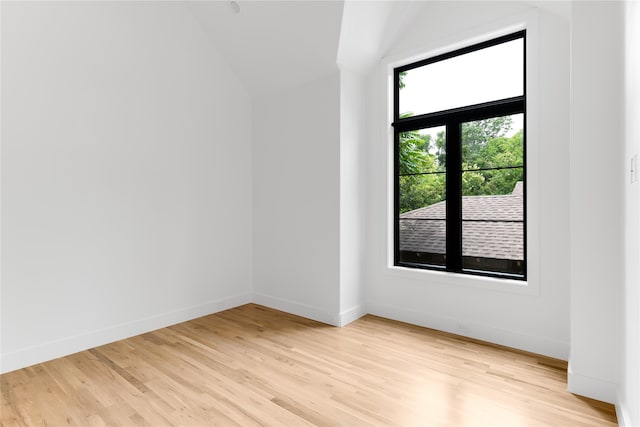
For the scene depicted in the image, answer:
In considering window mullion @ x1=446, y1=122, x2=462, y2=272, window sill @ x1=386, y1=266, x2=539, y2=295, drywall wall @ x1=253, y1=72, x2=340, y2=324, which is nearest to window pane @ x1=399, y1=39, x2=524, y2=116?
window mullion @ x1=446, y1=122, x2=462, y2=272

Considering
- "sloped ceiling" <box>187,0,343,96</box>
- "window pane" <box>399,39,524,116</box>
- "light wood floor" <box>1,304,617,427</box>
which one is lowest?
"light wood floor" <box>1,304,617,427</box>

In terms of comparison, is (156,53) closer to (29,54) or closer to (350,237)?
(29,54)

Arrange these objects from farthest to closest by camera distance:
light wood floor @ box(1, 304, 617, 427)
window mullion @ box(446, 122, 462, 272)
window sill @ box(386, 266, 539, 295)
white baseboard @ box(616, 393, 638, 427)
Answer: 1. window mullion @ box(446, 122, 462, 272)
2. window sill @ box(386, 266, 539, 295)
3. light wood floor @ box(1, 304, 617, 427)
4. white baseboard @ box(616, 393, 638, 427)

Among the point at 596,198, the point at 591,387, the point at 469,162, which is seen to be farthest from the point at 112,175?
the point at 591,387

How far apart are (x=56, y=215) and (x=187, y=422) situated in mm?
1984

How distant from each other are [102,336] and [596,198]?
385 centimetres

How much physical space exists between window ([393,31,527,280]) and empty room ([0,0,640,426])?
21mm

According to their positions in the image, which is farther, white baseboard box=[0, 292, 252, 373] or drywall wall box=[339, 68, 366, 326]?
drywall wall box=[339, 68, 366, 326]

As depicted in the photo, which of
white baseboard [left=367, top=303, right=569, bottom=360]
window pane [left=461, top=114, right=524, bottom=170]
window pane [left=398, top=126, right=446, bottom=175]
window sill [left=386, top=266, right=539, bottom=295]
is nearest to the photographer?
white baseboard [left=367, top=303, right=569, bottom=360]

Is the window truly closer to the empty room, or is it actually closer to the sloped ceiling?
the empty room

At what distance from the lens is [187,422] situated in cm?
201

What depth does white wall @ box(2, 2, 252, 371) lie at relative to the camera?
2.72m

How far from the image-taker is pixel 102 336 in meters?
3.13

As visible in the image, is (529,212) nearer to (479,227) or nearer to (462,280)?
(479,227)
